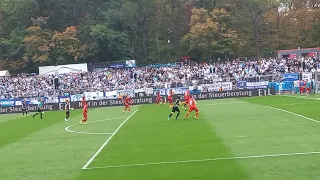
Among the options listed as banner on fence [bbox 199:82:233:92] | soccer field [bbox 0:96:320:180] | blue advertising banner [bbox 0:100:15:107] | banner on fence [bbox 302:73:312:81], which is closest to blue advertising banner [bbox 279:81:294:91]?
banner on fence [bbox 302:73:312:81]

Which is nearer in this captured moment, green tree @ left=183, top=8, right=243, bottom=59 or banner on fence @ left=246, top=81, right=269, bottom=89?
banner on fence @ left=246, top=81, right=269, bottom=89

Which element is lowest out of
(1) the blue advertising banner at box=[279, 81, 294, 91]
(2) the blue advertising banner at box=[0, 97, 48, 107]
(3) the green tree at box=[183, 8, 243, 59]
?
(2) the blue advertising banner at box=[0, 97, 48, 107]

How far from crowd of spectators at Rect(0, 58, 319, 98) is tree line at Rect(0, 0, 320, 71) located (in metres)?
13.9

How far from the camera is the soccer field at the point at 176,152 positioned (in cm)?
1269

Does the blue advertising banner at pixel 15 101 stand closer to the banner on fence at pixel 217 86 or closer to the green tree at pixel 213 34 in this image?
the banner on fence at pixel 217 86

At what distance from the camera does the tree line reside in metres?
83.6

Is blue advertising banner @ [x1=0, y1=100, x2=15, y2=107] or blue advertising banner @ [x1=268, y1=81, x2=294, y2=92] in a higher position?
blue advertising banner @ [x1=268, y1=81, x2=294, y2=92]

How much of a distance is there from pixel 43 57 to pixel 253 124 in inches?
2575

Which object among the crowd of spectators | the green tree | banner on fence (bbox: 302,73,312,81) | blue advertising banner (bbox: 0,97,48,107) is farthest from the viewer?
the green tree

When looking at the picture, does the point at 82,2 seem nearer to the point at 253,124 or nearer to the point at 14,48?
the point at 14,48

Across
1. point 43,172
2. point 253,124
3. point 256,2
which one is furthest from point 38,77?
point 43,172

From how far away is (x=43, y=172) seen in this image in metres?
14.2

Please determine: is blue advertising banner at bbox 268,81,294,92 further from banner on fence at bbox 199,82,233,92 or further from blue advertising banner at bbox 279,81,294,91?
banner on fence at bbox 199,82,233,92

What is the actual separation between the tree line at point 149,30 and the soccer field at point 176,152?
2330 inches
